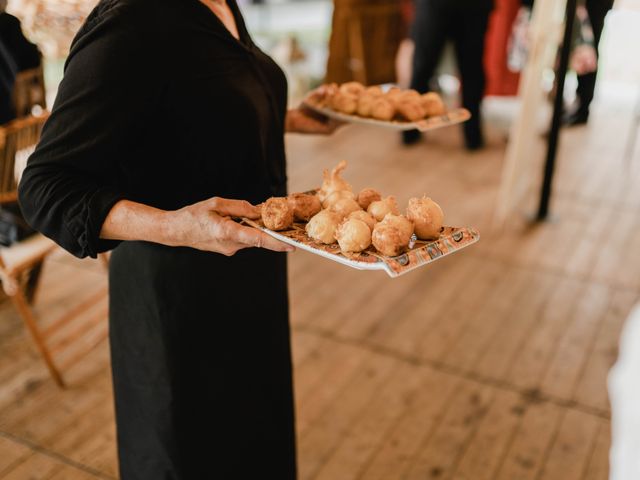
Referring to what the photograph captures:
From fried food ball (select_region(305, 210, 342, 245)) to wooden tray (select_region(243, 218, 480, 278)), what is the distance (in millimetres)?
14

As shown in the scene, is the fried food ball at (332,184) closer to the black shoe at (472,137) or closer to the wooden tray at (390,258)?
the wooden tray at (390,258)

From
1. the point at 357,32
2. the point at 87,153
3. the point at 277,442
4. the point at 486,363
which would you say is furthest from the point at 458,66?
the point at 87,153

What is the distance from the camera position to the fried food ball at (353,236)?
1082 millimetres

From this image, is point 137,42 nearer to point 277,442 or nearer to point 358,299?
point 277,442

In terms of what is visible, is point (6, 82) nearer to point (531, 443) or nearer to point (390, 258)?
point (390, 258)

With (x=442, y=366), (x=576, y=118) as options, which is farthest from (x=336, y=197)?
(x=576, y=118)

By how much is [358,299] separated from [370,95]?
4.50 feet

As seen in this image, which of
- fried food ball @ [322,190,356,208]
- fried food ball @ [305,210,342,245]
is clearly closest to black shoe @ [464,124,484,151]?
fried food ball @ [322,190,356,208]

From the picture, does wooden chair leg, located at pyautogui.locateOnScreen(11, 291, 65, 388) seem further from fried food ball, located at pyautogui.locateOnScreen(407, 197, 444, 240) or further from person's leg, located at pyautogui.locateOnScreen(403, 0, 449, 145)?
person's leg, located at pyautogui.locateOnScreen(403, 0, 449, 145)

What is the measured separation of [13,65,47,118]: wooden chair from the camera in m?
2.49

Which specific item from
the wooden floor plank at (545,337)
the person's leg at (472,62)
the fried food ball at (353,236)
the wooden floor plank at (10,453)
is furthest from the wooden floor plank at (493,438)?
the person's leg at (472,62)

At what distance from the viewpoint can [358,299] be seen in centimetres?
295

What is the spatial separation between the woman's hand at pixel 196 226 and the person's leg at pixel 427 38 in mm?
3628

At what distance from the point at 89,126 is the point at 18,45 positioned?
6.24 feet
